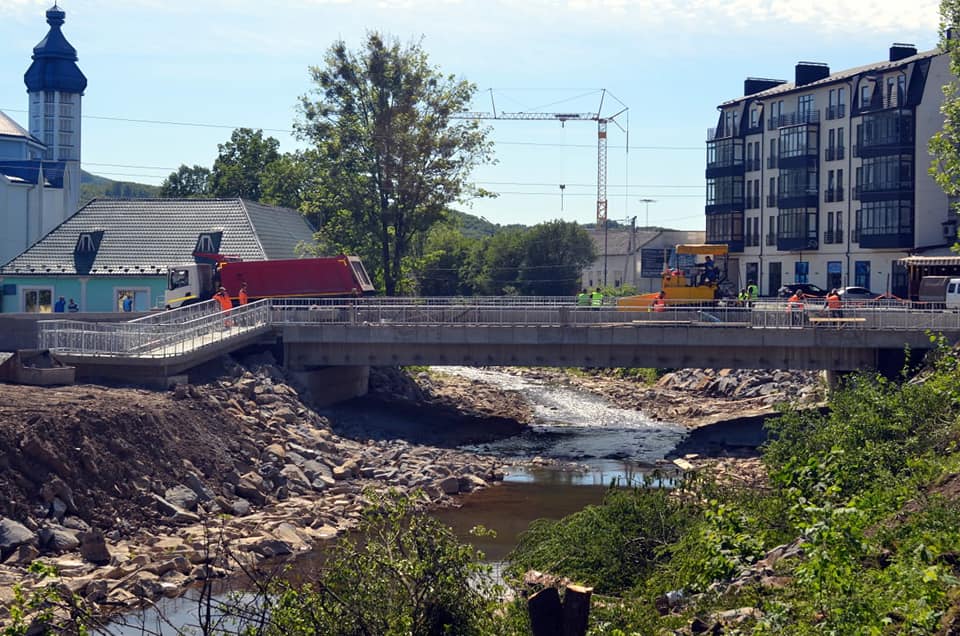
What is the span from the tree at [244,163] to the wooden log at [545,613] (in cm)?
8638

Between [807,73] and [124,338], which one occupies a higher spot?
[807,73]

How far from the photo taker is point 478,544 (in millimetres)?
27203

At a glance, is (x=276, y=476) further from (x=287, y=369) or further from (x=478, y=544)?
(x=287, y=369)

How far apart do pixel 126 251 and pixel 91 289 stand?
2.75m

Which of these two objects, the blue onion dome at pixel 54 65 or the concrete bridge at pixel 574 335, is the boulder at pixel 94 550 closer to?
the concrete bridge at pixel 574 335

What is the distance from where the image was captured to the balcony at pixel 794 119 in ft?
253

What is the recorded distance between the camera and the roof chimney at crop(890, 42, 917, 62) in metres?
72.9

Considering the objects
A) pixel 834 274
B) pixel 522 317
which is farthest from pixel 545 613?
pixel 834 274

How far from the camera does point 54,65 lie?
321 feet

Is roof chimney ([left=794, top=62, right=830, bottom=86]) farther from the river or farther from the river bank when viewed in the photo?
the river bank

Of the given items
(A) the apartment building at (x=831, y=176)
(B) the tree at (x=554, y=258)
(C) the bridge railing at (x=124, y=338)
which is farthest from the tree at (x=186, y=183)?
(C) the bridge railing at (x=124, y=338)

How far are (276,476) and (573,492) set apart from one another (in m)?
8.67

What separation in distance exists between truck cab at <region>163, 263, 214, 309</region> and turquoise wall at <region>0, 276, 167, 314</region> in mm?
8286

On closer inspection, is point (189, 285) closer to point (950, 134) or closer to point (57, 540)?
point (57, 540)
